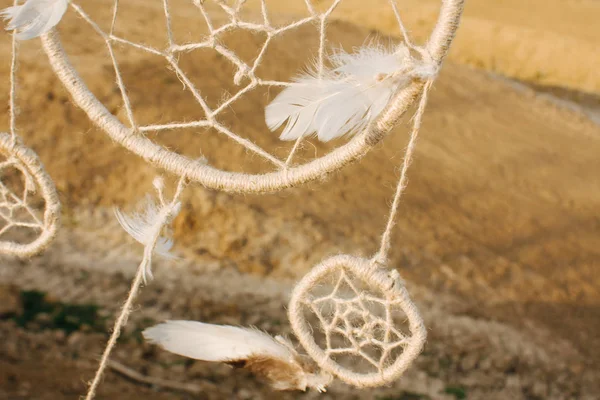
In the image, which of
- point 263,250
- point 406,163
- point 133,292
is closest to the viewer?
point 406,163

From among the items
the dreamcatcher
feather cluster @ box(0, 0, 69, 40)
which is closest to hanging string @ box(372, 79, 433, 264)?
the dreamcatcher

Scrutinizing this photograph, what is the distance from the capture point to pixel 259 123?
120 inches

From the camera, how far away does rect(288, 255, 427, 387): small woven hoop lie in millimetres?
937

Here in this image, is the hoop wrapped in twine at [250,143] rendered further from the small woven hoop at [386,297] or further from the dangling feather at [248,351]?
→ the dangling feather at [248,351]

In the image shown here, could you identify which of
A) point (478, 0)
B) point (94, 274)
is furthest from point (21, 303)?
point (478, 0)

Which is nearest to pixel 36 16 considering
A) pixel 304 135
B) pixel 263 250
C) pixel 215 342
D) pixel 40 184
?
pixel 40 184

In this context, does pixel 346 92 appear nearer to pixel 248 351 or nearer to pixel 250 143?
pixel 250 143

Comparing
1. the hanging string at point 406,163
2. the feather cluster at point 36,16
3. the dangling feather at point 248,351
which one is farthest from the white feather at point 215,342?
the feather cluster at point 36,16

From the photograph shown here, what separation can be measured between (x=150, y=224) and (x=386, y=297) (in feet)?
1.37

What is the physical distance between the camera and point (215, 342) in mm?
1075

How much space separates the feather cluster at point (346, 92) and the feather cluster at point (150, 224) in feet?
0.77

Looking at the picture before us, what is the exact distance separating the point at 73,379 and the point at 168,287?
0.67 metres

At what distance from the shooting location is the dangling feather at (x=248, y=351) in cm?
105

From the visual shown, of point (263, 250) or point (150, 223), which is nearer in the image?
point (150, 223)
